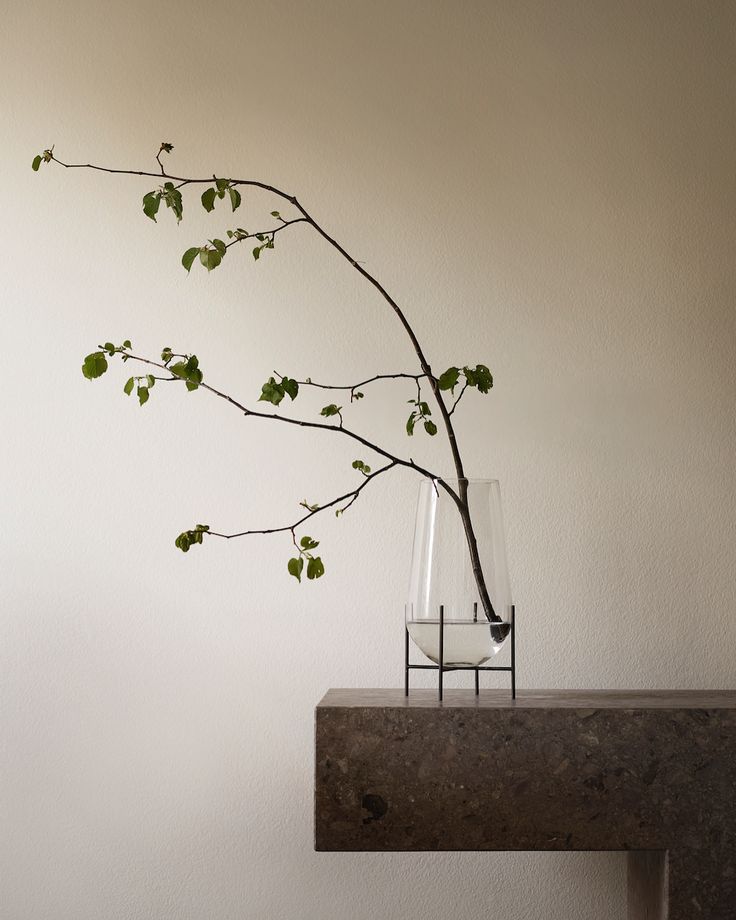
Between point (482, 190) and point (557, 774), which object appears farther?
point (482, 190)

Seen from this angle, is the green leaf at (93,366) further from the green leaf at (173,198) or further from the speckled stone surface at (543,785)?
the speckled stone surface at (543,785)

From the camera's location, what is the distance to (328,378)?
1.79 meters

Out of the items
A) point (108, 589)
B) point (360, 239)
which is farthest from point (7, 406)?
point (360, 239)

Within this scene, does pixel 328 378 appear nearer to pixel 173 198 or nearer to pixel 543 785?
pixel 173 198

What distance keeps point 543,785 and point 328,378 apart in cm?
79

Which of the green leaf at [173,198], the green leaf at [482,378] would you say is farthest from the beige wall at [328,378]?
the green leaf at [173,198]

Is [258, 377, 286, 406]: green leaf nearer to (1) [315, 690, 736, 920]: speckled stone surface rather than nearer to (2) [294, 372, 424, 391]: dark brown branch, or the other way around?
(2) [294, 372, 424, 391]: dark brown branch

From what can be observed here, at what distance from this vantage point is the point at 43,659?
1.75 meters

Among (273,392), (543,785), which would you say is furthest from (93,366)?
(543,785)

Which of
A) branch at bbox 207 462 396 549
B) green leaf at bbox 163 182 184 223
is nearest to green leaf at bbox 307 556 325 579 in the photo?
branch at bbox 207 462 396 549

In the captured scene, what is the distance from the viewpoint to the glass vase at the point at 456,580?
147cm

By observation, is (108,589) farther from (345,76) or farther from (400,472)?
(345,76)

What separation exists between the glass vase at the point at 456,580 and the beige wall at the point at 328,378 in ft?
0.86

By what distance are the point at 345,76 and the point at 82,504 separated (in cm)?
91
